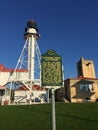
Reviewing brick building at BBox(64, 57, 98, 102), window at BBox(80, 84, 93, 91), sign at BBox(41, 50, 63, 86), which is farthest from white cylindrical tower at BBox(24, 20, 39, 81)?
sign at BBox(41, 50, 63, 86)

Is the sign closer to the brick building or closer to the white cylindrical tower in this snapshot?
the white cylindrical tower

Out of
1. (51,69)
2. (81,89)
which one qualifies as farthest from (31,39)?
(51,69)

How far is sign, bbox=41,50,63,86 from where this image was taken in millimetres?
6800

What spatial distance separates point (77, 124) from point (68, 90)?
132ft

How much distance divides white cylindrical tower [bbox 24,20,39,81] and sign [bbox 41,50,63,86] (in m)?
43.6

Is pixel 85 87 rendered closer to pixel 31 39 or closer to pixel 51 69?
pixel 31 39

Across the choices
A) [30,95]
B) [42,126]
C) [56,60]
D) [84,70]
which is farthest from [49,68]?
[84,70]

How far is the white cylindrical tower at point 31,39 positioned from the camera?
52069mm

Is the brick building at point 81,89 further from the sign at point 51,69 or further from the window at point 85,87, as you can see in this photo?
the sign at point 51,69

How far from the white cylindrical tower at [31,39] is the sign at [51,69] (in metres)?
43.6

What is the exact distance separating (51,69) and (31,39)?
50614 millimetres

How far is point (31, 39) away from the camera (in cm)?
5669

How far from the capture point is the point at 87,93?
52.3m

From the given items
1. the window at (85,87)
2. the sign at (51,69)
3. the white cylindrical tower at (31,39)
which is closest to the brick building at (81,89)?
the window at (85,87)
